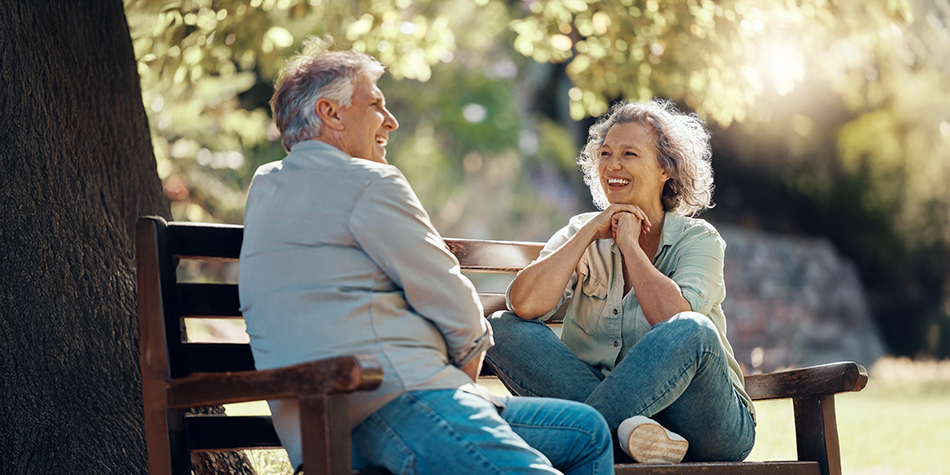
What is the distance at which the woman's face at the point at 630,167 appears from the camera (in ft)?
10.9

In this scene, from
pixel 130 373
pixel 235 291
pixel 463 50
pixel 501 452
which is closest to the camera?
pixel 501 452

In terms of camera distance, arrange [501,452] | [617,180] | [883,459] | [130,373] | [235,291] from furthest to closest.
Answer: [883,459] < [617,180] < [130,373] < [235,291] < [501,452]

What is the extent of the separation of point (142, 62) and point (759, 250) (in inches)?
432

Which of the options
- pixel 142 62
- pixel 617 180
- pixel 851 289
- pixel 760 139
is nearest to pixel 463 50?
pixel 760 139

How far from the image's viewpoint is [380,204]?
211cm

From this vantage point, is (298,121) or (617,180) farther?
(617,180)

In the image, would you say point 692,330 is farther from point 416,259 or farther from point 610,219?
point 416,259

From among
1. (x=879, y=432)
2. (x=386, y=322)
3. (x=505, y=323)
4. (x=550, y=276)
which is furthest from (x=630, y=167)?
(x=879, y=432)

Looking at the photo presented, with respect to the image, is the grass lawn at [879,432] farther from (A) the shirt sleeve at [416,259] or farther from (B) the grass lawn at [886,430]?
(A) the shirt sleeve at [416,259]

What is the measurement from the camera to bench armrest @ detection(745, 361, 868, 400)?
9.46 feet

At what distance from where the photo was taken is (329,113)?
7.79 ft

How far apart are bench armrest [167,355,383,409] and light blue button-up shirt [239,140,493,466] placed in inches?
4.7

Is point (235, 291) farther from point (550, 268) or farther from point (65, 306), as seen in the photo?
point (550, 268)

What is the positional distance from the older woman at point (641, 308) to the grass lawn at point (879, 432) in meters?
1.42
